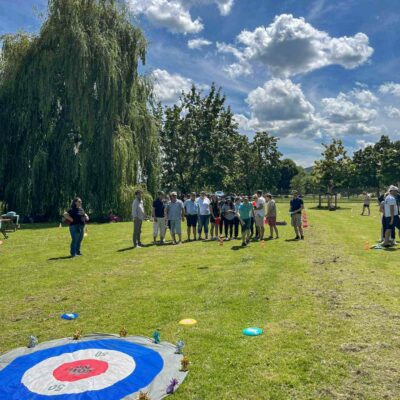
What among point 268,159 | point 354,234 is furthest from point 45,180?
point 268,159

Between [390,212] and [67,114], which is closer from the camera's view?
[390,212]

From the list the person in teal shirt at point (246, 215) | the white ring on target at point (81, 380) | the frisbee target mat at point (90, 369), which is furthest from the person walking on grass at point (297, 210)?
the white ring on target at point (81, 380)

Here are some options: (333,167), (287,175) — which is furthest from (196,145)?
(287,175)

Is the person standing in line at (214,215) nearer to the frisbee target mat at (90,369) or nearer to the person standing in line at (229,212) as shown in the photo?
the person standing in line at (229,212)

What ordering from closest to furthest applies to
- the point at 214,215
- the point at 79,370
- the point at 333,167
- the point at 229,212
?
1. the point at 79,370
2. the point at 229,212
3. the point at 214,215
4. the point at 333,167

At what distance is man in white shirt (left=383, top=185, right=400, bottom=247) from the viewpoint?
486 inches

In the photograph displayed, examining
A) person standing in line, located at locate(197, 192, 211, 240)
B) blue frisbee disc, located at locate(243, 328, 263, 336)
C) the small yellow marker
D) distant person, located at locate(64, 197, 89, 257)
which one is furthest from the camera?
person standing in line, located at locate(197, 192, 211, 240)

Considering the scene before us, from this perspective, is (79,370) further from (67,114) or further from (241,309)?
(67,114)

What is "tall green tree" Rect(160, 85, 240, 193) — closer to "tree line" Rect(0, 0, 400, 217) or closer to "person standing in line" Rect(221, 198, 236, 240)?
"tree line" Rect(0, 0, 400, 217)

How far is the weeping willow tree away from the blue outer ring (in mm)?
18322

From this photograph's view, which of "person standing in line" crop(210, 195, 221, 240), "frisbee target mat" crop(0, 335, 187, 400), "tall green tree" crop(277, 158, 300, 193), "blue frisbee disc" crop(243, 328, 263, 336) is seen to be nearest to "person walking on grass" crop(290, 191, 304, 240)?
"person standing in line" crop(210, 195, 221, 240)

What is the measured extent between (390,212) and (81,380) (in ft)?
36.0

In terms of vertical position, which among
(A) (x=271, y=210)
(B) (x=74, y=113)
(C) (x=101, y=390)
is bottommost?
(C) (x=101, y=390)

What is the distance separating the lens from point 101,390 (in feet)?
13.5
